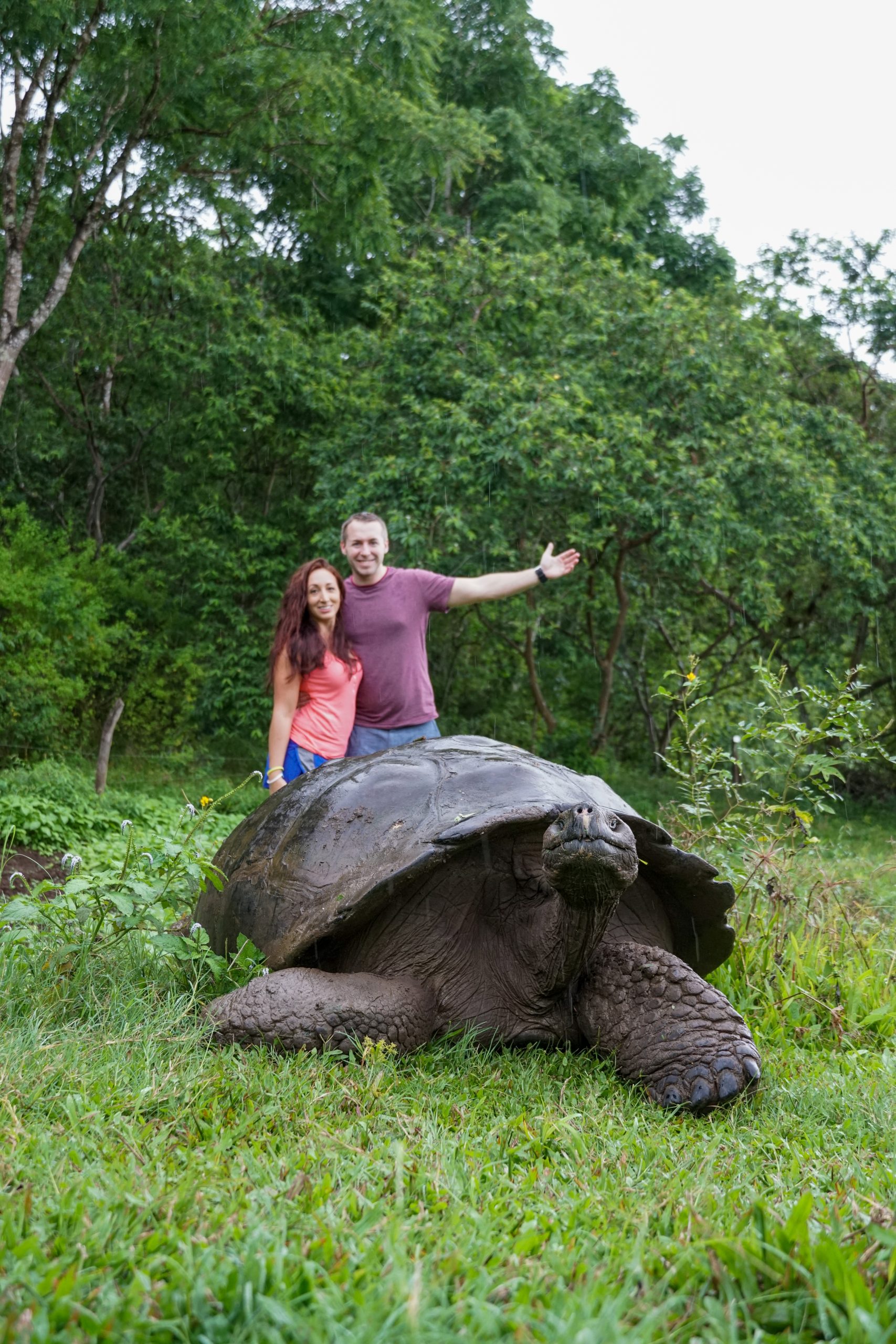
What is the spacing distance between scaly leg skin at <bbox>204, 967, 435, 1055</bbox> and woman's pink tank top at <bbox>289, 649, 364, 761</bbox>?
1.45m

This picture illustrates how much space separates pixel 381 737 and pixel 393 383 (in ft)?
22.8

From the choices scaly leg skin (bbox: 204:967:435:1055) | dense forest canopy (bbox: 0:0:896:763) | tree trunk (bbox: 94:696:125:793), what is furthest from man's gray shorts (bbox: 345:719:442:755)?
tree trunk (bbox: 94:696:125:793)

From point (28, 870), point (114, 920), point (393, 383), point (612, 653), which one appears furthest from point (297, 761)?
point (612, 653)

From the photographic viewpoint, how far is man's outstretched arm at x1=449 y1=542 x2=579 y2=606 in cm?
457

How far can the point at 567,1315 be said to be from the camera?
4.57 ft

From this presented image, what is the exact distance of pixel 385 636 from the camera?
173 inches

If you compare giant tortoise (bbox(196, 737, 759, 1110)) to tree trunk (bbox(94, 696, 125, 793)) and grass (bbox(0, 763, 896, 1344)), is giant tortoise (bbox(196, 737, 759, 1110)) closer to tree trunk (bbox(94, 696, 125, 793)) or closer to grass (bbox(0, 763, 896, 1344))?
grass (bbox(0, 763, 896, 1344))

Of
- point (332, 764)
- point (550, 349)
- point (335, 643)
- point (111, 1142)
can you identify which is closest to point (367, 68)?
point (550, 349)

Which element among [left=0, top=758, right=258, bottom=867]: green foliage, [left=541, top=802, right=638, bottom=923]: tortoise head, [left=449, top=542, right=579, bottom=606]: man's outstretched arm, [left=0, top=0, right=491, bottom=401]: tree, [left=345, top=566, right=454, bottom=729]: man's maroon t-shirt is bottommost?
[left=0, top=758, right=258, bottom=867]: green foliage

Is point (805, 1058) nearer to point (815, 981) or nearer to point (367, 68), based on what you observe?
point (815, 981)

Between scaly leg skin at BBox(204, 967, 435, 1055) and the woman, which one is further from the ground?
the woman

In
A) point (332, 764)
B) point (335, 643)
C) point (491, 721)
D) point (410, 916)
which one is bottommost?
point (491, 721)

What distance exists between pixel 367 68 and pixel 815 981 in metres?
9.52

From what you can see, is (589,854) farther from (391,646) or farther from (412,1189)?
(391,646)
